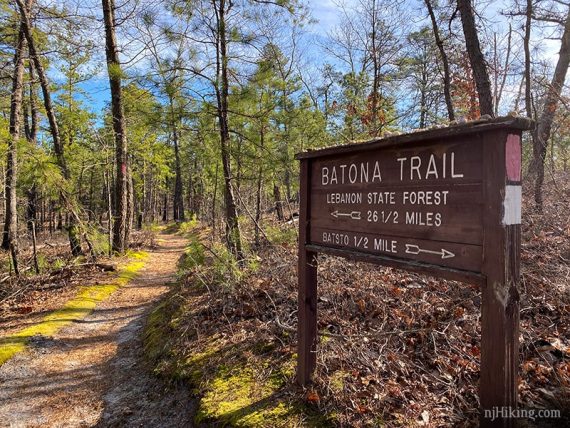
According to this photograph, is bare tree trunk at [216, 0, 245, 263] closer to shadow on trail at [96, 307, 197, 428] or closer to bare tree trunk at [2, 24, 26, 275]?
shadow on trail at [96, 307, 197, 428]

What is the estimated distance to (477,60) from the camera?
21.9 ft

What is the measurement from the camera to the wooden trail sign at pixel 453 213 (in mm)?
1864

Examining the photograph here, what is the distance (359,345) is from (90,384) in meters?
3.28

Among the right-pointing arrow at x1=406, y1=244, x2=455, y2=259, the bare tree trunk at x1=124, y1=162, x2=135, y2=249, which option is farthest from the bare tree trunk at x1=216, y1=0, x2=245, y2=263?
the bare tree trunk at x1=124, y1=162, x2=135, y2=249

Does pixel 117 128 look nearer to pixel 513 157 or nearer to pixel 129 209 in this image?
pixel 129 209

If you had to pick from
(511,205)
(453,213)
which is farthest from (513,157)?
(453,213)

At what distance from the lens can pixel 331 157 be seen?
3059 mm

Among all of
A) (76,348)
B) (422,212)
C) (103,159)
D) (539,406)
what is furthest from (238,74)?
(103,159)

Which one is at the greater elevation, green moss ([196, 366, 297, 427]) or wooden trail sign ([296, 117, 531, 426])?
wooden trail sign ([296, 117, 531, 426])

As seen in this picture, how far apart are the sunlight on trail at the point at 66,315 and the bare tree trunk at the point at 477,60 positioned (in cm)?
814

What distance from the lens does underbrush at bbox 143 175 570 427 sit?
2861 mm

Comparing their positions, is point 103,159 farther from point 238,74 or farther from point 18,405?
point 18,405

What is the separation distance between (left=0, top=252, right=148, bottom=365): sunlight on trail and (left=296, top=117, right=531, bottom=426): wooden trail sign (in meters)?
5.17

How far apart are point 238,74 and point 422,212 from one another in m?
5.83
